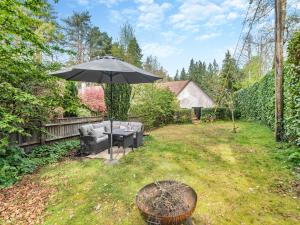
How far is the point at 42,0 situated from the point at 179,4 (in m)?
6.74

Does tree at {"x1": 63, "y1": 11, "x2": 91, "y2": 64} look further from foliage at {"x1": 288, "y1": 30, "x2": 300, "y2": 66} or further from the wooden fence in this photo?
foliage at {"x1": 288, "y1": 30, "x2": 300, "y2": 66}

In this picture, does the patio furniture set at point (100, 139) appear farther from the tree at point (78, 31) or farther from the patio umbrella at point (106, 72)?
the tree at point (78, 31)

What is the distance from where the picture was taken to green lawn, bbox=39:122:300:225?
3.17 m

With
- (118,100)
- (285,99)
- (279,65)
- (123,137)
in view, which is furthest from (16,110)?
(279,65)

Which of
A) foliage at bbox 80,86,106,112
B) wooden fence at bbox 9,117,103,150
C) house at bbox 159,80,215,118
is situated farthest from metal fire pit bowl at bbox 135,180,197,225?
house at bbox 159,80,215,118

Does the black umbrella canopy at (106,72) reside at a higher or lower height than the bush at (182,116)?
higher

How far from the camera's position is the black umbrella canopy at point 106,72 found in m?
4.63

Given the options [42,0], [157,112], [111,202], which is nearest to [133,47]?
[157,112]

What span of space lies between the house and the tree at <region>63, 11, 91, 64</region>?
1140 centimetres

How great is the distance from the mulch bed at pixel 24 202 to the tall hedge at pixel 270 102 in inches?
221

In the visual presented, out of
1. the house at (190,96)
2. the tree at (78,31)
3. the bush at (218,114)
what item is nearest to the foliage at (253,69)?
the house at (190,96)

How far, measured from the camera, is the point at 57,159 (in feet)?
20.9

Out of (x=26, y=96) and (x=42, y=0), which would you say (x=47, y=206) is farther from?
(x=42, y=0)

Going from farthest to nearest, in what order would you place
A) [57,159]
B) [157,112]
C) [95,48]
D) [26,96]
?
[95,48]
[157,112]
[57,159]
[26,96]
